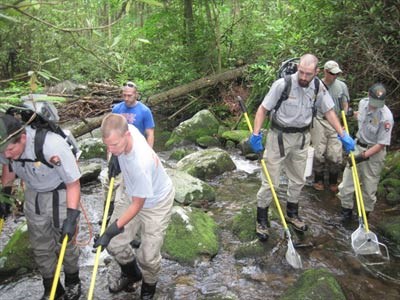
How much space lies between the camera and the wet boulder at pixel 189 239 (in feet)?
19.7

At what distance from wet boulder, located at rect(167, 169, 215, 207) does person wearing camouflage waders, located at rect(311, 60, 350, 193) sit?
7.34 feet

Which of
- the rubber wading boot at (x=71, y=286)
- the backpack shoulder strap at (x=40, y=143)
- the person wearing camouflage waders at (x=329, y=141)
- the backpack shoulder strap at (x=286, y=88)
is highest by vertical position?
the backpack shoulder strap at (x=286, y=88)

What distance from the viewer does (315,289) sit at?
4.64m

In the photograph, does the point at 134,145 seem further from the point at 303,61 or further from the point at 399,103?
the point at 399,103

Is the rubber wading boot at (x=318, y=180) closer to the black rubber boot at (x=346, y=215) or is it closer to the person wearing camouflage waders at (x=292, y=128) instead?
the black rubber boot at (x=346, y=215)

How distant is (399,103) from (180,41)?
8.06 metres

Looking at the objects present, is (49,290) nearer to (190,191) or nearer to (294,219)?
(190,191)

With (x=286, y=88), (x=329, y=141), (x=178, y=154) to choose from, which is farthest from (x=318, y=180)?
(x=178, y=154)

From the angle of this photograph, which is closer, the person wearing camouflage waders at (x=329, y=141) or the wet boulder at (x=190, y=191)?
the person wearing camouflage waders at (x=329, y=141)

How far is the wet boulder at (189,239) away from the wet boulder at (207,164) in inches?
104

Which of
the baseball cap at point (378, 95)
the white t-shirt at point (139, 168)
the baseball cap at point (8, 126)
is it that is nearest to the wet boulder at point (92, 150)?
the white t-shirt at point (139, 168)

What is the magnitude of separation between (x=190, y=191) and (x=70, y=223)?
13.0 feet

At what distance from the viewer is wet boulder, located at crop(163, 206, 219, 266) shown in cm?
599

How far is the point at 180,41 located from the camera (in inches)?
564
